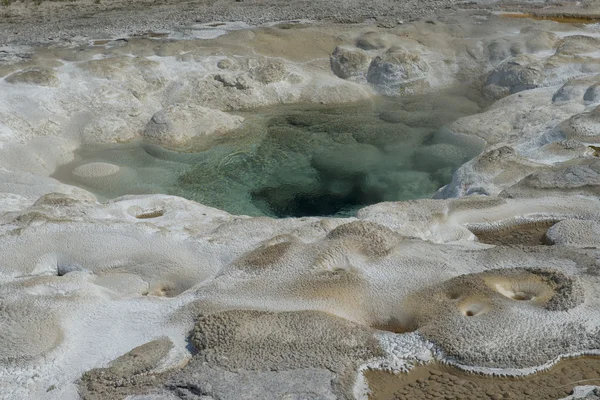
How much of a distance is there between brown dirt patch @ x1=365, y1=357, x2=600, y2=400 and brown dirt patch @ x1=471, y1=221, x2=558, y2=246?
8.48ft

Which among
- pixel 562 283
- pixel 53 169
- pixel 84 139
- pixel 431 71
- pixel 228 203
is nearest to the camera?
pixel 562 283

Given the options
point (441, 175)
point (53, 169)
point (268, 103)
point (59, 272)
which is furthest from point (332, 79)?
point (59, 272)

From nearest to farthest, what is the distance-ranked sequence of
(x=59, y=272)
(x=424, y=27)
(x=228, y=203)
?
(x=59, y=272) → (x=228, y=203) → (x=424, y=27)

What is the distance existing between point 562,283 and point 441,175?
5450mm

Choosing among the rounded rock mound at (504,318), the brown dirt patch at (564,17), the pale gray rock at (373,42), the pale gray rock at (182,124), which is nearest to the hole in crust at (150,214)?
the pale gray rock at (182,124)

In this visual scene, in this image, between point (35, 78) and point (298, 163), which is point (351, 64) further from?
point (35, 78)

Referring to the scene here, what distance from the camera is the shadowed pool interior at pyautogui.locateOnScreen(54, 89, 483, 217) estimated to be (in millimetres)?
10681

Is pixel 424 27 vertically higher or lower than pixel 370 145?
higher

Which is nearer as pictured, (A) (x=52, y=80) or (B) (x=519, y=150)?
(B) (x=519, y=150)

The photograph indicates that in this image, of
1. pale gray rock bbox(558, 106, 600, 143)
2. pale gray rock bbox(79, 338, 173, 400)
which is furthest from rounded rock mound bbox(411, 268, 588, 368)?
pale gray rock bbox(558, 106, 600, 143)

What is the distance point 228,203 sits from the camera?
10453 millimetres

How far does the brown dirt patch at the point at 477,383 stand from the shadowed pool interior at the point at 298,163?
5.11 metres

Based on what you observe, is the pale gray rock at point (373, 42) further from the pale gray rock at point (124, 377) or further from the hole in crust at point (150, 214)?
the pale gray rock at point (124, 377)

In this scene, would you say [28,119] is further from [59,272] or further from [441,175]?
[441,175]
